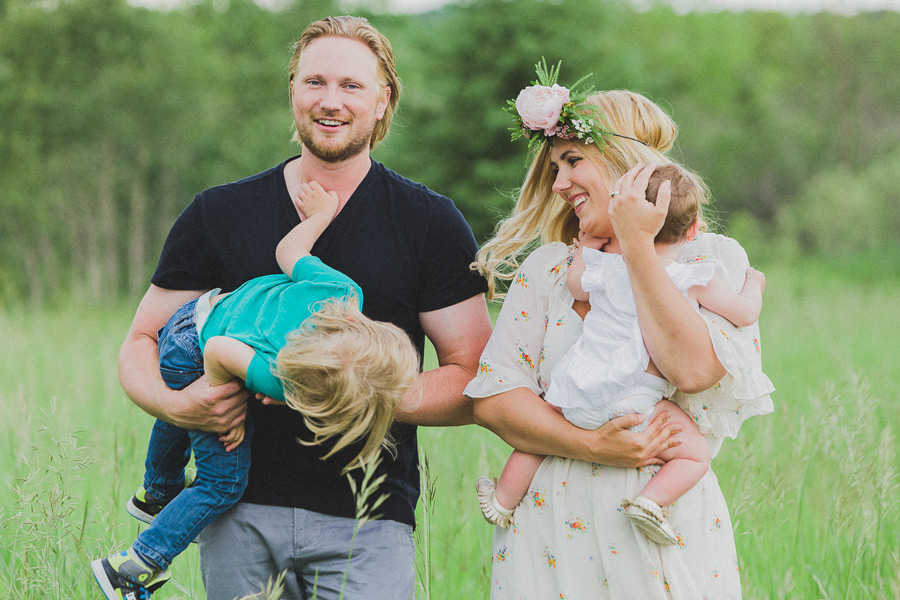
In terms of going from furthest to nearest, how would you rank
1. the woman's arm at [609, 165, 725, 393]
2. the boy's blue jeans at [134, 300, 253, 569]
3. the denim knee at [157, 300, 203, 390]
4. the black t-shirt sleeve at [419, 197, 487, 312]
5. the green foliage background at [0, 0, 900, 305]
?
1. the green foliage background at [0, 0, 900, 305]
2. the black t-shirt sleeve at [419, 197, 487, 312]
3. the denim knee at [157, 300, 203, 390]
4. the boy's blue jeans at [134, 300, 253, 569]
5. the woman's arm at [609, 165, 725, 393]

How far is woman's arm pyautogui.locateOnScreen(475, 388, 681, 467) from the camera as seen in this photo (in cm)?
228

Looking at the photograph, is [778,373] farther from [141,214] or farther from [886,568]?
[141,214]

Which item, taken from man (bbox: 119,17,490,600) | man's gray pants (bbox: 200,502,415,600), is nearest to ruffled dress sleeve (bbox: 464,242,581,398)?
man (bbox: 119,17,490,600)

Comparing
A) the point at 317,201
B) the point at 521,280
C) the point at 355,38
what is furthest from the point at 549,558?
the point at 355,38

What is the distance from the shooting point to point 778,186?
37594 mm

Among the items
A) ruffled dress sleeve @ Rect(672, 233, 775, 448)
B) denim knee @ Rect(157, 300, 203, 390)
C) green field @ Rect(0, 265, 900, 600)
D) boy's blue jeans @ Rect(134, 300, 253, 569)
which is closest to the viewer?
ruffled dress sleeve @ Rect(672, 233, 775, 448)

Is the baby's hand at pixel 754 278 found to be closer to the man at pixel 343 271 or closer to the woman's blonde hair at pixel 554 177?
the woman's blonde hair at pixel 554 177

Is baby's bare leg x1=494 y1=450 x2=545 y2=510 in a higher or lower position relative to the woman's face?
lower

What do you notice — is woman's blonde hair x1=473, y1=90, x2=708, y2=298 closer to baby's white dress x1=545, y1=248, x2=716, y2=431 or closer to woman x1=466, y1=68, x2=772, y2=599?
woman x1=466, y1=68, x2=772, y2=599

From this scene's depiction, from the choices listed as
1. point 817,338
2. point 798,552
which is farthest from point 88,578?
point 817,338

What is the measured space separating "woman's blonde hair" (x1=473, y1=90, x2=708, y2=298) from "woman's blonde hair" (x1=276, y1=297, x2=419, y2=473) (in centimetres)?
53

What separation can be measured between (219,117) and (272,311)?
73.0ft

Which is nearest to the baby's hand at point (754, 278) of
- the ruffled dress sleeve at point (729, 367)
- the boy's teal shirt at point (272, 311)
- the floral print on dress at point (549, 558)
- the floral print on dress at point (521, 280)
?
the ruffled dress sleeve at point (729, 367)

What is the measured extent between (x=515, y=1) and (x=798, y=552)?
52.5 feet
